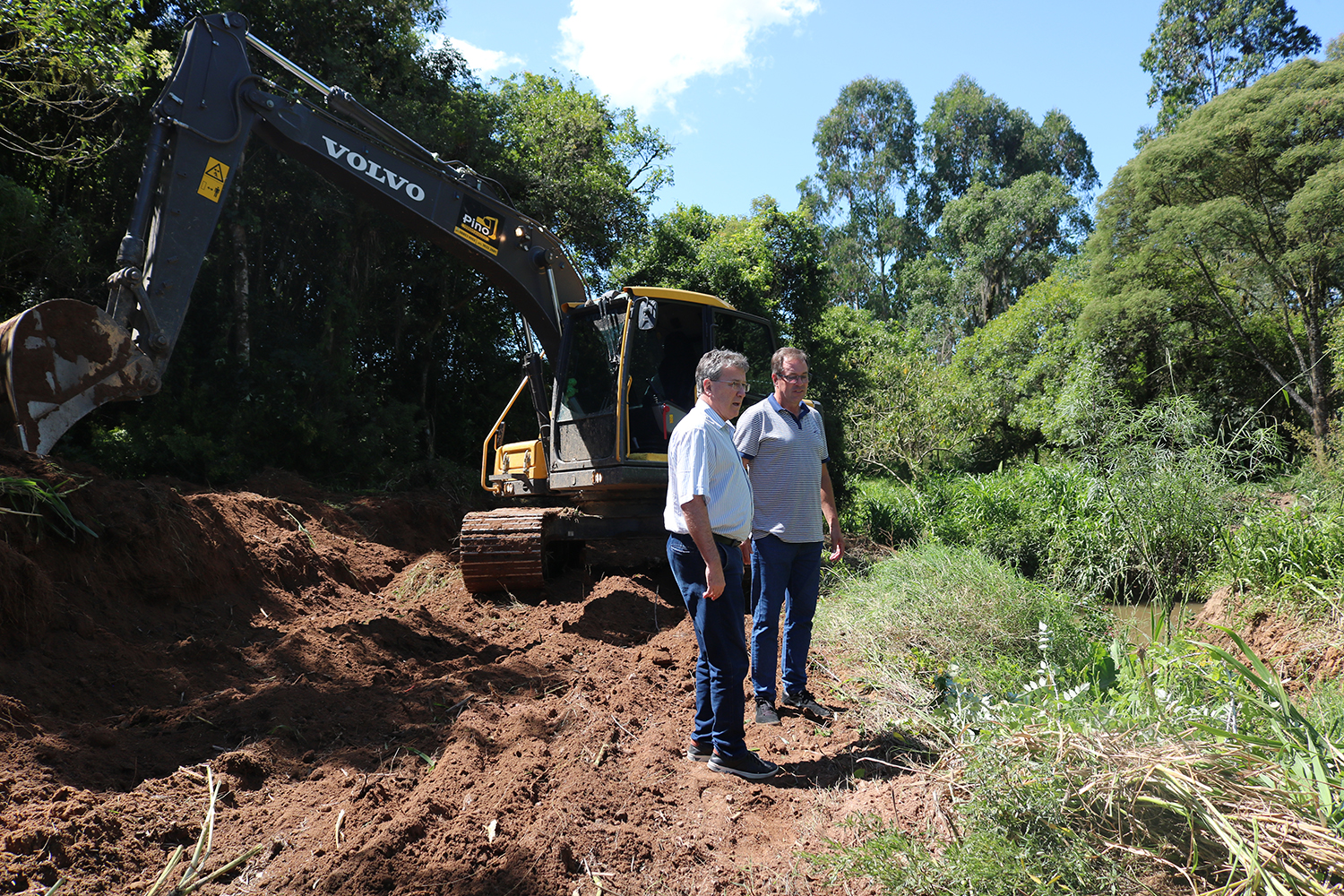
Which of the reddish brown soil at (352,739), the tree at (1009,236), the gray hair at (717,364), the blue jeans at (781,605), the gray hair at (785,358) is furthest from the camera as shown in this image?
the tree at (1009,236)

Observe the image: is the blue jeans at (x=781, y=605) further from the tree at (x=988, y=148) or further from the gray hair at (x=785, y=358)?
the tree at (x=988, y=148)

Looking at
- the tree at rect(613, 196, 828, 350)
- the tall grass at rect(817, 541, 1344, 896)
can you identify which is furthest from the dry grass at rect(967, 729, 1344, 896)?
the tree at rect(613, 196, 828, 350)

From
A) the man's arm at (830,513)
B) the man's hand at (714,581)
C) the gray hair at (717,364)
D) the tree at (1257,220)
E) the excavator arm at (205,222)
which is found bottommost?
the man's hand at (714,581)

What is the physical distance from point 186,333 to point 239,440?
1.70m

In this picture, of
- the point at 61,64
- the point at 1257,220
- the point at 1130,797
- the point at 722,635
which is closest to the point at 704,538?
the point at 722,635

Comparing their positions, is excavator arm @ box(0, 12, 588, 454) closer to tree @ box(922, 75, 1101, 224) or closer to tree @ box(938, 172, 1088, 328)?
tree @ box(938, 172, 1088, 328)

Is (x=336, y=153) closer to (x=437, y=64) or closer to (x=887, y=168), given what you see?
(x=437, y=64)

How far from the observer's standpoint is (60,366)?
5.41 m

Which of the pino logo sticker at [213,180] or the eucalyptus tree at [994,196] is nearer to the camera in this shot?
the pino logo sticker at [213,180]

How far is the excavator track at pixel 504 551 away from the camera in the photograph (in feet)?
22.0

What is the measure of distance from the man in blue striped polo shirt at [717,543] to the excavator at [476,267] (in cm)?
307

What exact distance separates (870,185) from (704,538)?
A: 3816 centimetres

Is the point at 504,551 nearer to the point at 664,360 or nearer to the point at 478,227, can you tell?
the point at 664,360

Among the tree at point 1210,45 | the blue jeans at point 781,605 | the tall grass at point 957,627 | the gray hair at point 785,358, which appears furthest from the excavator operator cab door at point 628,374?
the tree at point 1210,45
